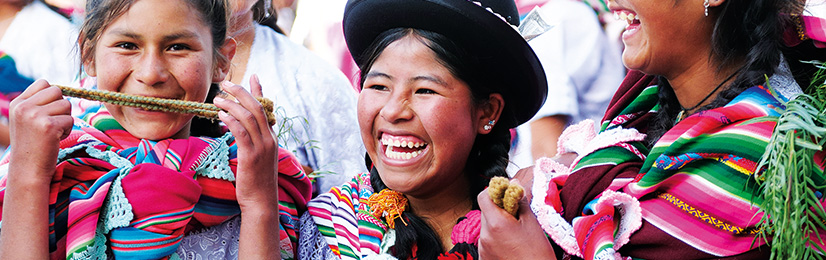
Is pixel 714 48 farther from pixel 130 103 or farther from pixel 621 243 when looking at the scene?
pixel 130 103

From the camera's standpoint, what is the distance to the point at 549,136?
159 inches

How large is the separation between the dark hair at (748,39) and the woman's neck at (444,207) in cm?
84

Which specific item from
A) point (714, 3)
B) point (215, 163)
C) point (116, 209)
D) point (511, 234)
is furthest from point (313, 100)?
point (714, 3)

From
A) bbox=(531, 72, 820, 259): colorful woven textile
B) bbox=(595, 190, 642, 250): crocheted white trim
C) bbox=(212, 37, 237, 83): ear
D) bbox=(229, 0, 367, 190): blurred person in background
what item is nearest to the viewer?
bbox=(531, 72, 820, 259): colorful woven textile

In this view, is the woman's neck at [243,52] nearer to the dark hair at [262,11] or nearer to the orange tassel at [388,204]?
the dark hair at [262,11]

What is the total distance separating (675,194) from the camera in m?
2.01

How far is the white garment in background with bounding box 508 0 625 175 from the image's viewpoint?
4020 mm

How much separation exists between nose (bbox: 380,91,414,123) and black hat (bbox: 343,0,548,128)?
244 mm

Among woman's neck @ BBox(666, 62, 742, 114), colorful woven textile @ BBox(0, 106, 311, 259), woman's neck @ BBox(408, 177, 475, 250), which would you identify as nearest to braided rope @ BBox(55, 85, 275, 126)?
colorful woven textile @ BBox(0, 106, 311, 259)

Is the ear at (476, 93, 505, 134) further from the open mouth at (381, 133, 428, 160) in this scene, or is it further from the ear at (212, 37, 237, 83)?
the ear at (212, 37, 237, 83)

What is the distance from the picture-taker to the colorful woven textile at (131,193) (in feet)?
7.23

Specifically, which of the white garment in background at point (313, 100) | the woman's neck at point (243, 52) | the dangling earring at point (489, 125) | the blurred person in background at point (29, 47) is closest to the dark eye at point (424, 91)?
the dangling earring at point (489, 125)

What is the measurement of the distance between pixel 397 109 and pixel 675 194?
2.82 feet

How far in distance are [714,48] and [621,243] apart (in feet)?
2.07
